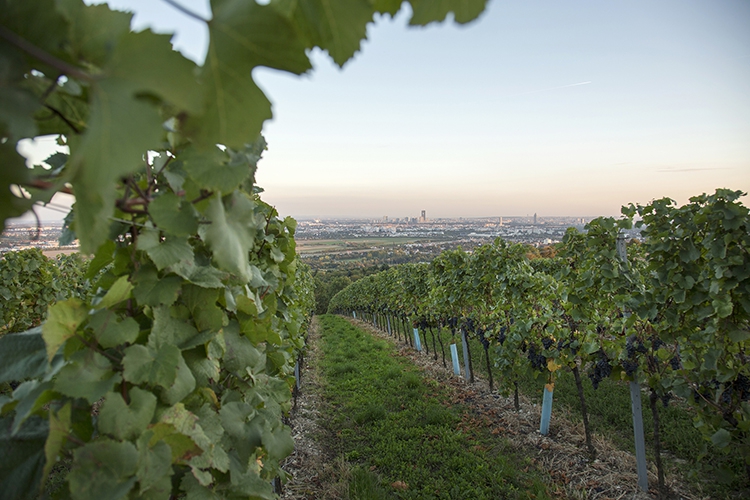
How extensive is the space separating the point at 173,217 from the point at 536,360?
5724mm

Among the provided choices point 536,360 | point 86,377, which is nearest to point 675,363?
point 536,360

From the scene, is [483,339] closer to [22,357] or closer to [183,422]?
[183,422]

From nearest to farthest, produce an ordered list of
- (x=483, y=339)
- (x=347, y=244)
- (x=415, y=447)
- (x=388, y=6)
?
1. (x=388, y=6)
2. (x=415, y=447)
3. (x=483, y=339)
4. (x=347, y=244)

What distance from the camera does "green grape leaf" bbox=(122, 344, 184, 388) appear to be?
95 centimetres

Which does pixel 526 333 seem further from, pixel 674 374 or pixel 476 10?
pixel 476 10

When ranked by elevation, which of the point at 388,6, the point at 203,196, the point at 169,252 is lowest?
the point at 169,252

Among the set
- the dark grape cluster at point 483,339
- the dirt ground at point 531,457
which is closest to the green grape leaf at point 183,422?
the dirt ground at point 531,457

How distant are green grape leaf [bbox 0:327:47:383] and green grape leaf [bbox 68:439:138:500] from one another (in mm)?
227

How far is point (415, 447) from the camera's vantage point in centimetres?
548

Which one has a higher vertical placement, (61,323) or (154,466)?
(61,323)

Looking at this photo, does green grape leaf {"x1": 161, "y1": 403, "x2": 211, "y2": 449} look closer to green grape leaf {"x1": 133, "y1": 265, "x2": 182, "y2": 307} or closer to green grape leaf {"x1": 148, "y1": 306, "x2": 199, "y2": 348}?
green grape leaf {"x1": 148, "y1": 306, "x2": 199, "y2": 348}

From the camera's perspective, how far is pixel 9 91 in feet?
1.39

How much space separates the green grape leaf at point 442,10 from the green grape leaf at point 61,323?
2.81 ft

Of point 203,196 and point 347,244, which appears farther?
point 347,244
